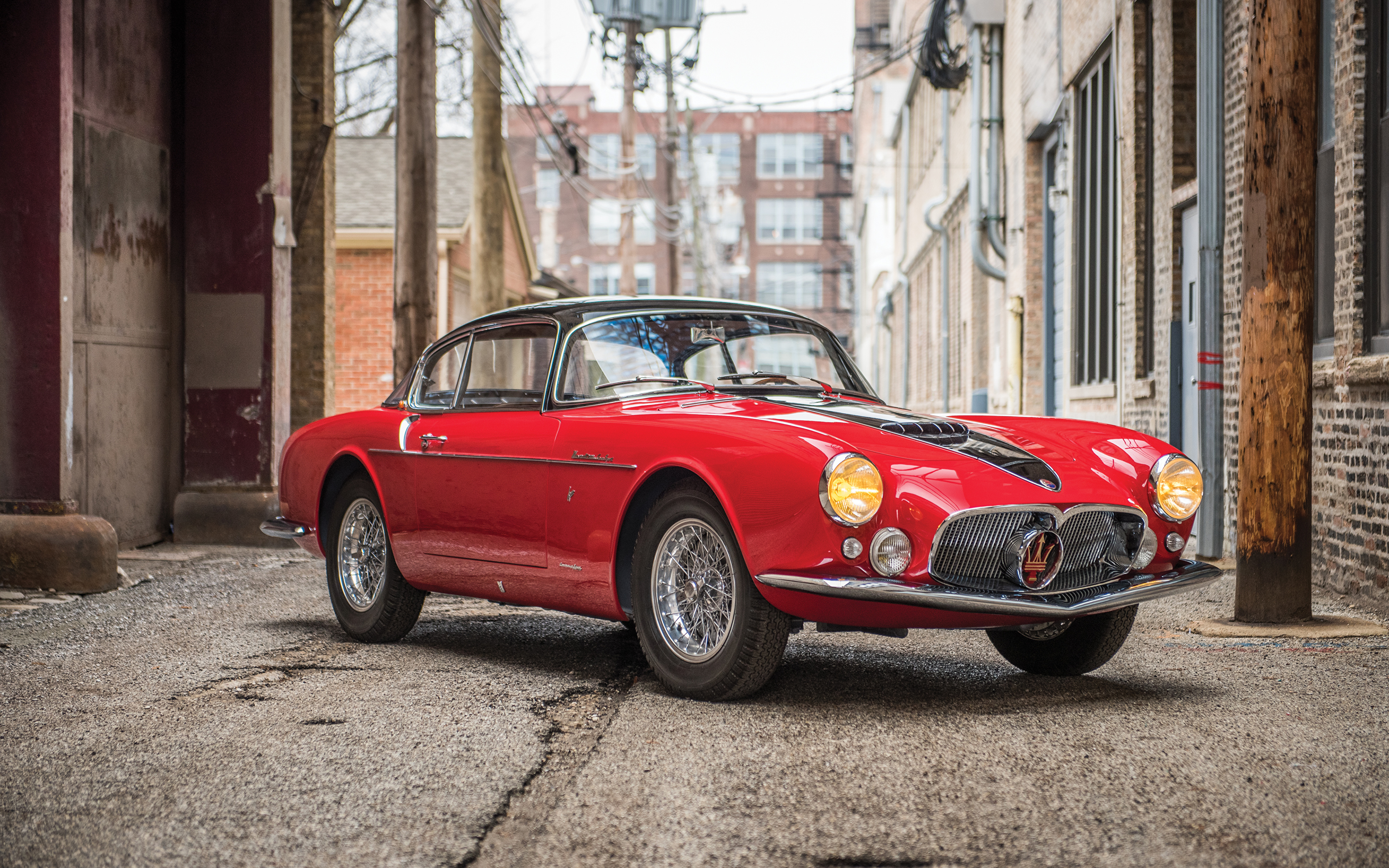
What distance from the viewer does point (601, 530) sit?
512cm

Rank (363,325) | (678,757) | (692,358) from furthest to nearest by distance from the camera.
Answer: (363,325) < (692,358) < (678,757)

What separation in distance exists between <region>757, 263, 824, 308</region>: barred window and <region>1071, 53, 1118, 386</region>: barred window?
2296 inches

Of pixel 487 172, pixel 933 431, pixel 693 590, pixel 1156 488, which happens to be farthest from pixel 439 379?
pixel 487 172

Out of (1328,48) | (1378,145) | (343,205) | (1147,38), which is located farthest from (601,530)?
(343,205)

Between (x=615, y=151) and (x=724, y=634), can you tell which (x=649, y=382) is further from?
(x=615, y=151)

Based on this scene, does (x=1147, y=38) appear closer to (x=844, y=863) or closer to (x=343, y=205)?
(x=844, y=863)

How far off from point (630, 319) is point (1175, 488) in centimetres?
219

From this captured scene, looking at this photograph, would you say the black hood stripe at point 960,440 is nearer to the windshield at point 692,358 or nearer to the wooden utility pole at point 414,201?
the windshield at point 692,358

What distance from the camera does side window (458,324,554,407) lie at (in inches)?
230

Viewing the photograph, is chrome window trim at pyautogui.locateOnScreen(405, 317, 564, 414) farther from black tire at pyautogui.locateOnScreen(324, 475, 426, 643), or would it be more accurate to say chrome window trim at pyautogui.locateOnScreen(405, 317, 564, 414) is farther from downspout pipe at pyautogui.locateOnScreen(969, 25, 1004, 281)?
downspout pipe at pyautogui.locateOnScreen(969, 25, 1004, 281)

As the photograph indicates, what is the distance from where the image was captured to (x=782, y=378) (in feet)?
19.0

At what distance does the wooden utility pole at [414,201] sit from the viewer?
36.8ft

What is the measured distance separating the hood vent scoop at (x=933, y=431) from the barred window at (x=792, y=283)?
6856 centimetres

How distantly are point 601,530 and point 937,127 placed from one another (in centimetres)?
2379
